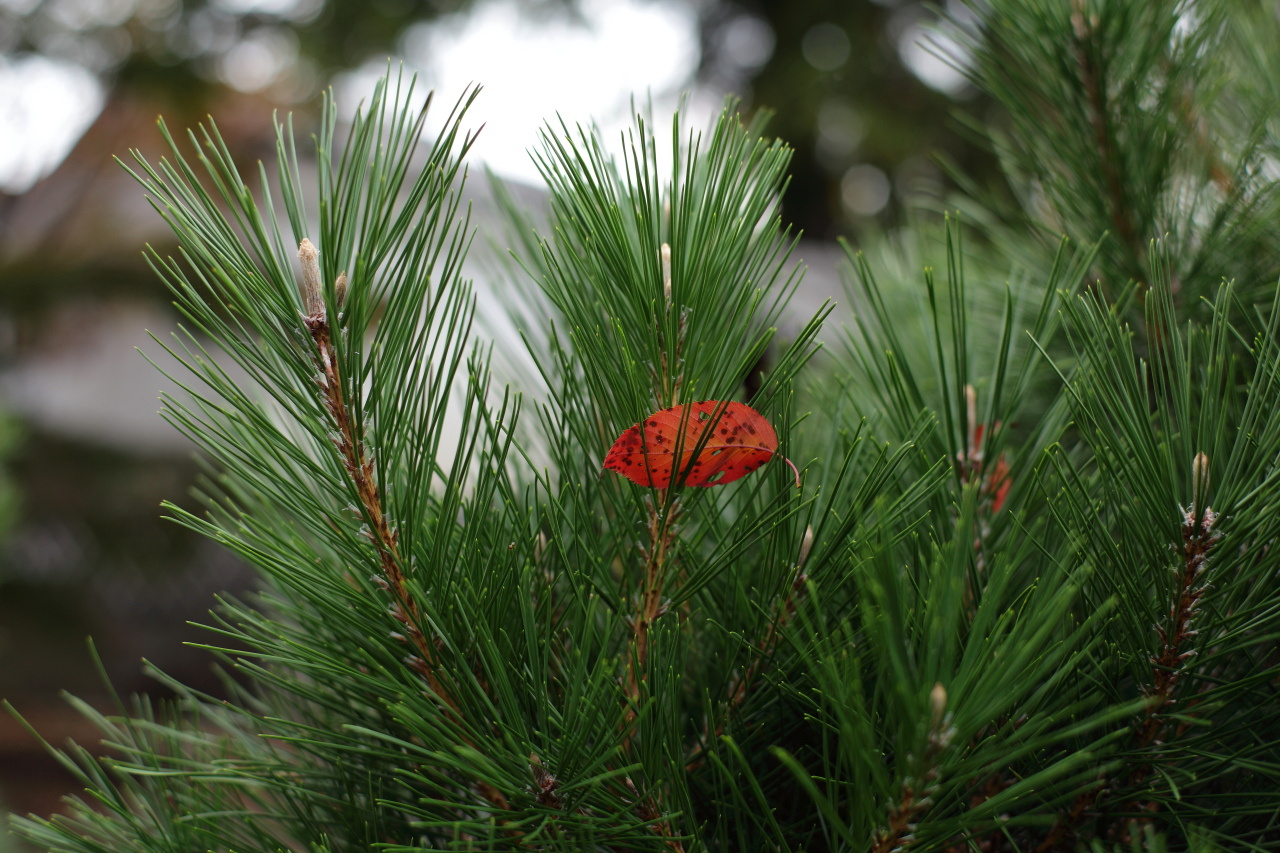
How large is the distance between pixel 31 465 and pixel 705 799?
3633mm

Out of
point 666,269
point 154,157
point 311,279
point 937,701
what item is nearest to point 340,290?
point 311,279

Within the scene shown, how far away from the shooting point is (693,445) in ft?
1.05

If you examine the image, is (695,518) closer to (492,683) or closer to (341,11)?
(492,683)

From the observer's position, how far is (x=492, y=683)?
1.05 feet

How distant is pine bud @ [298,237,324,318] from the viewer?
12.2 inches

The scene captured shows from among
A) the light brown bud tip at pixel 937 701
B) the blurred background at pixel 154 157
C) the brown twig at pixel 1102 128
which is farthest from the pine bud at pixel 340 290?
the blurred background at pixel 154 157

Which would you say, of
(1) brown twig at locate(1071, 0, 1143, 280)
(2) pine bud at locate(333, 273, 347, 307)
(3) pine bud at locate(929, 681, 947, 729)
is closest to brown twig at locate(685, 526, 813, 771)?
(3) pine bud at locate(929, 681, 947, 729)

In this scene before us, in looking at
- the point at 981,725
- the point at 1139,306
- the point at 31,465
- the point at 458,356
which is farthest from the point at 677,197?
the point at 31,465

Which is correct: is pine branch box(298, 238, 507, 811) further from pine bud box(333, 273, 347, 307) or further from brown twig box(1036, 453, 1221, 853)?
brown twig box(1036, 453, 1221, 853)

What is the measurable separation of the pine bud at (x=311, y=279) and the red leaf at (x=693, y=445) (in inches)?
5.0

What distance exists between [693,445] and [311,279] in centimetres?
16

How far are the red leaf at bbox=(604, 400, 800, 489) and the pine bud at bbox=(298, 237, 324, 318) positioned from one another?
5.0 inches

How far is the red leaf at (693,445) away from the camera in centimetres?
31

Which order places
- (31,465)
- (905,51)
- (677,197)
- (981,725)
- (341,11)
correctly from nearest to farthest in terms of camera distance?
(981,725), (677,197), (31,465), (341,11), (905,51)
